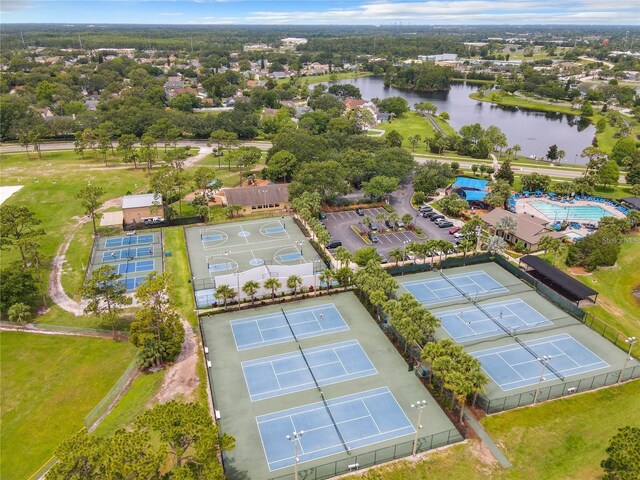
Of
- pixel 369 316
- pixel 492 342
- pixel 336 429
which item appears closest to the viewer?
pixel 336 429

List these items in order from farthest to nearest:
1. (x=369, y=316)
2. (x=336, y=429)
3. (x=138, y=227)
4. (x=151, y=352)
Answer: (x=138, y=227) < (x=369, y=316) < (x=151, y=352) < (x=336, y=429)

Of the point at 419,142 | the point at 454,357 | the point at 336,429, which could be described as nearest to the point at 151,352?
the point at 336,429

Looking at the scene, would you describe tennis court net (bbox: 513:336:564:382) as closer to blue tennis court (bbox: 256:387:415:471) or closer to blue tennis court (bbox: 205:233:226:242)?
blue tennis court (bbox: 256:387:415:471)

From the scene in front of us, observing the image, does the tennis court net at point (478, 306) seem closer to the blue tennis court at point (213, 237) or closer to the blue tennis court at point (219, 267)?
the blue tennis court at point (219, 267)

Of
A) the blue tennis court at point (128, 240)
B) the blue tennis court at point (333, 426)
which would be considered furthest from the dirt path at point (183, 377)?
the blue tennis court at point (128, 240)

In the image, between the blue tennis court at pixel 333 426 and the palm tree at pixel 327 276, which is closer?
the blue tennis court at pixel 333 426

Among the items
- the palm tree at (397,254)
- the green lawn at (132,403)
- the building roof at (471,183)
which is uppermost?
the palm tree at (397,254)

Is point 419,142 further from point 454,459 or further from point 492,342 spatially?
point 454,459

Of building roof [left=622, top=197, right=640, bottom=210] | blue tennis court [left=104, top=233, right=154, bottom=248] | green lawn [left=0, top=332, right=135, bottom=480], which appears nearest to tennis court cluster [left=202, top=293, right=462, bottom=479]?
green lawn [left=0, top=332, right=135, bottom=480]
